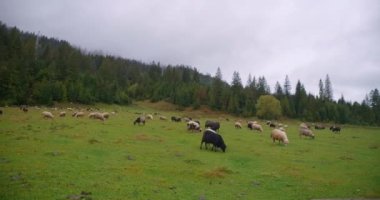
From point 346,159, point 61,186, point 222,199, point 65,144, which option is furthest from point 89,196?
point 346,159

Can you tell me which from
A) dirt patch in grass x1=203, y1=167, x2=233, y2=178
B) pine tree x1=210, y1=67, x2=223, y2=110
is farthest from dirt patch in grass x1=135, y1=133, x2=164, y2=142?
pine tree x1=210, y1=67, x2=223, y2=110

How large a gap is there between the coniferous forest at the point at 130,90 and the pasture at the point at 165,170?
60720 millimetres

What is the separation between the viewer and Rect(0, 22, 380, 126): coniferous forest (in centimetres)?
9150

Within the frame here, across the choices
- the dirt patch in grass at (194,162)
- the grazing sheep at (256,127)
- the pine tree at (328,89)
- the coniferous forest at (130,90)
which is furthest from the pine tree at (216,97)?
the dirt patch in grass at (194,162)

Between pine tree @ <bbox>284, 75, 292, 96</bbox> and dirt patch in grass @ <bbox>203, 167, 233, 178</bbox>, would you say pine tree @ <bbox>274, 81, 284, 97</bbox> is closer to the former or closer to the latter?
pine tree @ <bbox>284, 75, 292, 96</bbox>

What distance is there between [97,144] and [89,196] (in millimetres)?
15135

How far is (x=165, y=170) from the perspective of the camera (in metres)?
22.7

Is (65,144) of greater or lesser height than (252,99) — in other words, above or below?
below

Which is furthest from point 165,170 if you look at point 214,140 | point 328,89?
point 328,89

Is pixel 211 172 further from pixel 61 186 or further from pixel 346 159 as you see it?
pixel 346 159

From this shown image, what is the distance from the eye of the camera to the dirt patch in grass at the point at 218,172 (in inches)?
874

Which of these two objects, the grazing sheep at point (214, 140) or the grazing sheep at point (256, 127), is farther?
the grazing sheep at point (256, 127)

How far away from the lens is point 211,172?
22.8 metres

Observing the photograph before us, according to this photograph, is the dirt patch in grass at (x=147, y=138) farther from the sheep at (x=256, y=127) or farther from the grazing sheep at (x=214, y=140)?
the sheep at (x=256, y=127)
